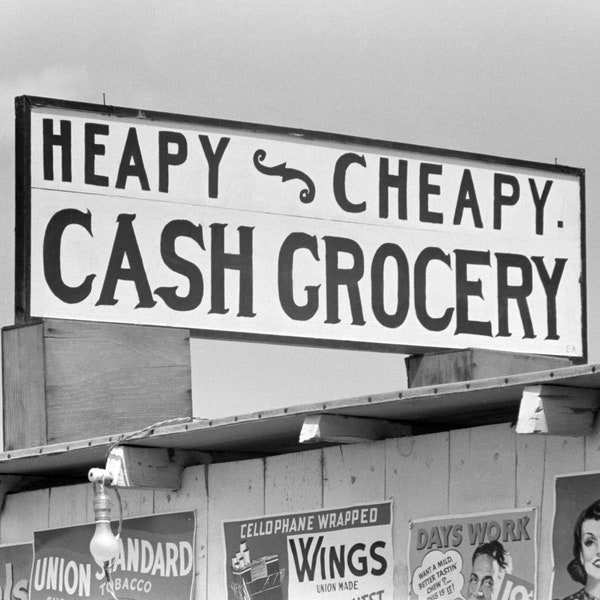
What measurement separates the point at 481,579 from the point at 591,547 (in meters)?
0.72

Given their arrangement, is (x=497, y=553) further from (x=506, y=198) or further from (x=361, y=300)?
(x=506, y=198)

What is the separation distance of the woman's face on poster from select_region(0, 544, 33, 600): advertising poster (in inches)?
180

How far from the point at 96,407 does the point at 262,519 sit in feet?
7.67

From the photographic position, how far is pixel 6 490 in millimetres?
10008

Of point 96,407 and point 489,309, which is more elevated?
point 489,309

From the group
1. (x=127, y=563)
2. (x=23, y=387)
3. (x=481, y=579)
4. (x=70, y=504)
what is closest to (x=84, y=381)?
(x=23, y=387)

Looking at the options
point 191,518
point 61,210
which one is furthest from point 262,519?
point 61,210

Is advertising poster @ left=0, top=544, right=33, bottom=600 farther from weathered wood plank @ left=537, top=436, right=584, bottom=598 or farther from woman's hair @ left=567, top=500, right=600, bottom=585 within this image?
woman's hair @ left=567, top=500, right=600, bottom=585

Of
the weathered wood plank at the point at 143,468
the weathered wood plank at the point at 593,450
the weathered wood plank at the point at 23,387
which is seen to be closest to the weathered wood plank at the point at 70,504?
the weathered wood plank at the point at 23,387

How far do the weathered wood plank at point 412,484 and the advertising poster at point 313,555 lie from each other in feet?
0.20

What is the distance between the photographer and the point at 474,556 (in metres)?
6.83

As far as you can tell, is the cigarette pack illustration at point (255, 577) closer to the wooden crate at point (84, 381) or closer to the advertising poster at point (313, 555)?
the advertising poster at point (313, 555)

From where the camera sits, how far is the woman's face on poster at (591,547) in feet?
20.4

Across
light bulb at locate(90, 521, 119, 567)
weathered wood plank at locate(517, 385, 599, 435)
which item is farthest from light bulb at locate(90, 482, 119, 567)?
weathered wood plank at locate(517, 385, 599, 435)
